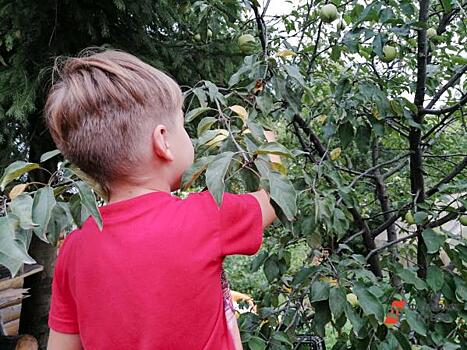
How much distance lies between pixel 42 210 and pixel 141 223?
0.16 m

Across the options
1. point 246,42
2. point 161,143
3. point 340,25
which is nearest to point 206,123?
point 161,143

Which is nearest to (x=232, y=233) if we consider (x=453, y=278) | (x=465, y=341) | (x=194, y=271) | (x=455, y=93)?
(x=194, y=271)

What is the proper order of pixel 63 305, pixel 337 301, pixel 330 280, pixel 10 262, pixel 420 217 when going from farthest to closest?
pixel 420 217 < pixel 330 280 < pixel 337 301 < pixel 63 305 < pixel 10 262

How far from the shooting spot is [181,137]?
81cm

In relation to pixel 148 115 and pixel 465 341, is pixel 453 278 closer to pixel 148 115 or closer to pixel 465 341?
pixel 465 341

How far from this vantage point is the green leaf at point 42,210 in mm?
608

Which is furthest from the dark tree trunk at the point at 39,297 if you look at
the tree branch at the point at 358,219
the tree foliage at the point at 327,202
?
the tree branch at the point at 358,219

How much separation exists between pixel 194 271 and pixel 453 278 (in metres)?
0.78

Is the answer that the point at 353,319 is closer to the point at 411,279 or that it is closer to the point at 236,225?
the point at 411,279

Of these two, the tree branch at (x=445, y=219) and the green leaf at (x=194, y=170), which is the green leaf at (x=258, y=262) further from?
the green leaf at (x=194, y=170)

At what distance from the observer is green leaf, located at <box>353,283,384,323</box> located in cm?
102

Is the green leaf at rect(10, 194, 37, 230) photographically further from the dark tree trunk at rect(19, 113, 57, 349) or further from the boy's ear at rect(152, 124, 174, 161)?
the dark tree trunk at rect(19, 113, 57, 349)

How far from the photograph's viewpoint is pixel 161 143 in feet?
2.53

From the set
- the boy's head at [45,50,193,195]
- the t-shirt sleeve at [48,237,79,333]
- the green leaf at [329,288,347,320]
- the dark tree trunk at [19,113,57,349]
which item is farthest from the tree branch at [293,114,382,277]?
the dark tree trunk at [19,113,57,349]
